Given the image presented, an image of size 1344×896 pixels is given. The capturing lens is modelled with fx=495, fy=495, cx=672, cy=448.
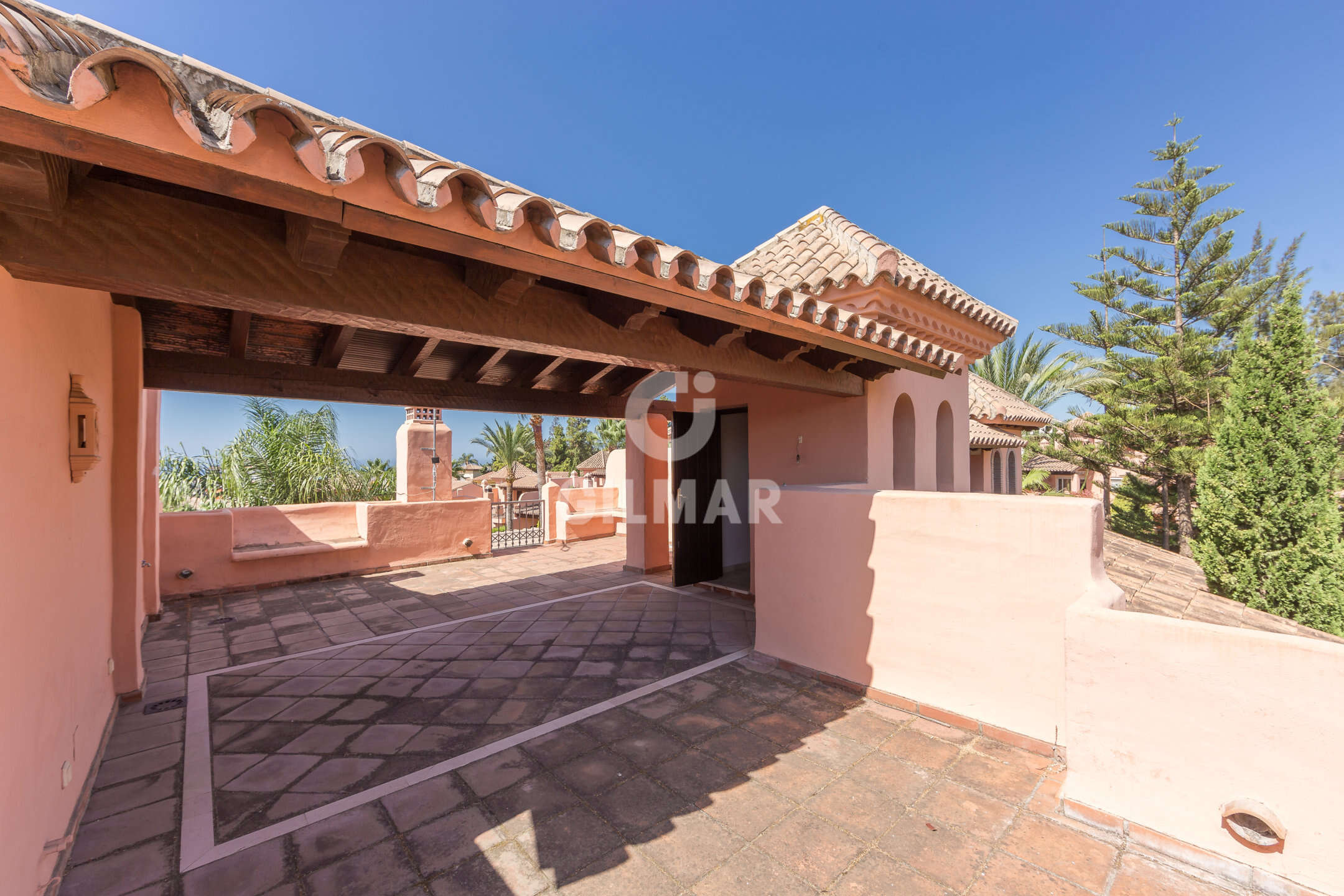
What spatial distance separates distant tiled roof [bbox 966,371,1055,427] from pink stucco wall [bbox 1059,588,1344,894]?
10344 mm

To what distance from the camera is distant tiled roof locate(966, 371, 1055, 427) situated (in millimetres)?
12136

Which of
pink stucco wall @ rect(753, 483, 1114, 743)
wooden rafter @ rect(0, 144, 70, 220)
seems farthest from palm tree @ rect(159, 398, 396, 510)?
pink stucco wall @ rect(753, 483, 1114, 743)

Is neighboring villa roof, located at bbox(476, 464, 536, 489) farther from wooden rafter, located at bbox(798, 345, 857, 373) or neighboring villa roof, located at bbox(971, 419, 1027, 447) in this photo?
wooden rafter, located at bbox(798, 345, 857, 373)

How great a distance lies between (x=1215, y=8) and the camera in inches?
422

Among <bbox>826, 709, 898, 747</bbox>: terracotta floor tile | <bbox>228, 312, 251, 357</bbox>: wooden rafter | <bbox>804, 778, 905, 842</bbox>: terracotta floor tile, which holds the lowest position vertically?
<bbox>826, 709, 898, 747</bbox>: terracotta floor tile

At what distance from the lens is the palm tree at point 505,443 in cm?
2708

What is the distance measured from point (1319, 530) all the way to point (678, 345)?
1400 cm

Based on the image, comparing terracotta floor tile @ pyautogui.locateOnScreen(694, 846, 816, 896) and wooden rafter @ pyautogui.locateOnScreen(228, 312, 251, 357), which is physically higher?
wooden rafter @ pyautogui.locateOnScreen(228, 312, 251, 357)

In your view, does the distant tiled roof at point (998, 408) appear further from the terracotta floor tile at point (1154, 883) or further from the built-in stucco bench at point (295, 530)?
the built-in stucco bench at point (295, 530)

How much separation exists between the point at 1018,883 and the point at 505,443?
27.5 metres

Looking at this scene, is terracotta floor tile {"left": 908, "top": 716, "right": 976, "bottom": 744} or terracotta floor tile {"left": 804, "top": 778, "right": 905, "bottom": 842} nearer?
terracotta floor tile {"left": 804, "top": 778, "right": 905, "bottom": 842}

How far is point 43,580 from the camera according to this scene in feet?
7.47

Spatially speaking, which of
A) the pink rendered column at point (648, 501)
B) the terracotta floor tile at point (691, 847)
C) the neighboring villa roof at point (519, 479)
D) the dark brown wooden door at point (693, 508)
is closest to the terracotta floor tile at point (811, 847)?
the terracotta floor tile at point (691, 847)

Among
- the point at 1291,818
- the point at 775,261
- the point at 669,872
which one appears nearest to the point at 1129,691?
the point at 1291,818
